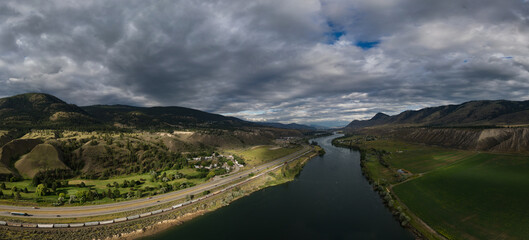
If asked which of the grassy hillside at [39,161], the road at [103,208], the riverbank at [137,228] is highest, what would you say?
the grassy hillside at [39,161]

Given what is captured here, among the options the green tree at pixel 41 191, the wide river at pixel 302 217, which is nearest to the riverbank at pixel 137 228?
the wide river at pixel 302 217

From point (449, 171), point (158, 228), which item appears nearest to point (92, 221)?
point (158, 228)

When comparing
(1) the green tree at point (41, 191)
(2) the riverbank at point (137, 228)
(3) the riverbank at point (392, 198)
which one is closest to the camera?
(2) the riverbank at point (137, 228)

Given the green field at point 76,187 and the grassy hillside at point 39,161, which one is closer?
the green field at point 76,187

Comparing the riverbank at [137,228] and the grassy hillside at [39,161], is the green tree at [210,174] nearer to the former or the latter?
the riverbank at [137,228]

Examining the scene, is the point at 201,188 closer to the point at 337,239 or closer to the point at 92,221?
the point at 92,221

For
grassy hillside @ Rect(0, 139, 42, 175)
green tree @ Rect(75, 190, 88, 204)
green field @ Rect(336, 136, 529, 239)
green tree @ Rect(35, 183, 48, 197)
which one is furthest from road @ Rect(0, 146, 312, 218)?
green field @ Rect(336, 136, 529, 239)
